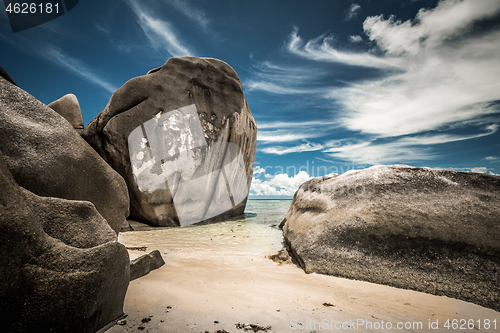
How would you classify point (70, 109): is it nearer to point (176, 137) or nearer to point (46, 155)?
point (176, 137)

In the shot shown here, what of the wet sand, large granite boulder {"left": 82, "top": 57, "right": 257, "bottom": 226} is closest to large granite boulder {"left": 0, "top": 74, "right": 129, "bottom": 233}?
the wet sand

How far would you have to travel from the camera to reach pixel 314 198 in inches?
169

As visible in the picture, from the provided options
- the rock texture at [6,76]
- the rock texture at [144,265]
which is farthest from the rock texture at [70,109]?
the rock texture at [144,265]

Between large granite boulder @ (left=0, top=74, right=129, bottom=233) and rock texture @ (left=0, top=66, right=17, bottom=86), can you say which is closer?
large granite boulder @ (left=0, top=74, right=129, bottom=233)

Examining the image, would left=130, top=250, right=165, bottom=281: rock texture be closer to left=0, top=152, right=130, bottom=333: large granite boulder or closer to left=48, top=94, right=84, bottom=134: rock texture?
left=0, top=152, right=130, bottom=333: large granite boulder

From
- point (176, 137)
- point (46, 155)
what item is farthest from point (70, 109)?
point (46, 155)

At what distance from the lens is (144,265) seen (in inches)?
114

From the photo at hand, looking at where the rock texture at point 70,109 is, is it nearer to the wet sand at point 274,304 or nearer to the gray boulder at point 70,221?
the wet sand at point 274,304

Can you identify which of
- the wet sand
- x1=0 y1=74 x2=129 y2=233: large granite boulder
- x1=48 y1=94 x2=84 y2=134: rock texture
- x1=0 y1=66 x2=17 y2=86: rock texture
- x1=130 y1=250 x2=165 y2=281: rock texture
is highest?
x1=48 y1=94 x2=84 y2=134: rock texture

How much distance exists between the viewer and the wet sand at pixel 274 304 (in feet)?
5.97

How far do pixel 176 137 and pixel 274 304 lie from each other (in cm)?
634

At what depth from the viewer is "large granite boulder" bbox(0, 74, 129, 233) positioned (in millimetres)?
1919

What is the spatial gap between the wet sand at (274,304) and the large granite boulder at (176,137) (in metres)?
4.38

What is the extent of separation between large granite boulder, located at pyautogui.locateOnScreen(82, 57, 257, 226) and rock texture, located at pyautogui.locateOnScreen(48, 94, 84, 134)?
0.81 m
